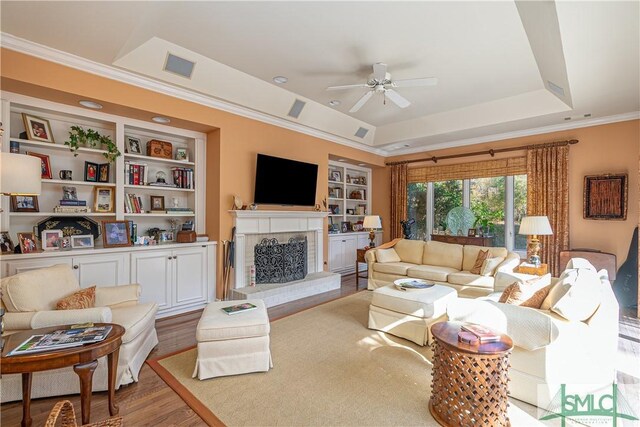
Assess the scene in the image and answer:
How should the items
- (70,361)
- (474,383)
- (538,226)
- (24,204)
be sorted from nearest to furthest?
(70,361), (474,383), (24,204), (538,226)

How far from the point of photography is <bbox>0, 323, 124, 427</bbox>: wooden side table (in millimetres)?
1628

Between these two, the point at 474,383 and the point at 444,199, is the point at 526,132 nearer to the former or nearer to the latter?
the point at 444,199

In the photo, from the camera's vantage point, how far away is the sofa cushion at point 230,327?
243cm

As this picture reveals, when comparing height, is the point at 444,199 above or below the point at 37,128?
below

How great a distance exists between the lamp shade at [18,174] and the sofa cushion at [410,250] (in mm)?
4972

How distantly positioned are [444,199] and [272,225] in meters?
3.88

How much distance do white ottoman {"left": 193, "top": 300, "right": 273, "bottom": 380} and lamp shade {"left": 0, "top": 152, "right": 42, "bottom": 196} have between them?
4.98ft

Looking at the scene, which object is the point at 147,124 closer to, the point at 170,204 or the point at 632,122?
the point at 170,204

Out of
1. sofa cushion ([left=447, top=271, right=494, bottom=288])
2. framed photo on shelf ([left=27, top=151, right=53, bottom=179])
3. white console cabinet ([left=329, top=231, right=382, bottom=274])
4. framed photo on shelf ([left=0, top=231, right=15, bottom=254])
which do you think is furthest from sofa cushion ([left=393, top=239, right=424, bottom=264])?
framed photo on shelf ([left=0, top=231, right=15, bottom=254])

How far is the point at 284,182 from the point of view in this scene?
500 centimetres

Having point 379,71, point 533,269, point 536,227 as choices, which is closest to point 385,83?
point 379,71

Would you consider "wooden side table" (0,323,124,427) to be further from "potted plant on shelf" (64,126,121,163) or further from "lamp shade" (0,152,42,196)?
"potted plant on shelf" (64,126,121,163)

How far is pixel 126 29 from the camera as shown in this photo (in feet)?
A: 8.61

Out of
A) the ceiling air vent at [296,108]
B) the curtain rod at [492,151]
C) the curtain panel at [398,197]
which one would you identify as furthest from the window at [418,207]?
the ceiling air vent at [296,108]
